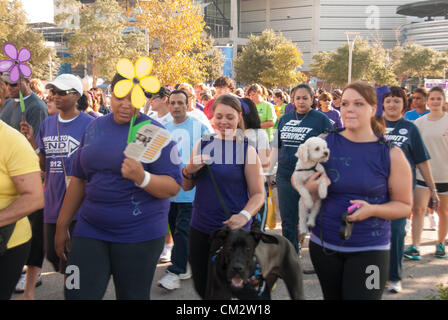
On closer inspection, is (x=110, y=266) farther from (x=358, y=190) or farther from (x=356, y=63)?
(x=356, y=63)

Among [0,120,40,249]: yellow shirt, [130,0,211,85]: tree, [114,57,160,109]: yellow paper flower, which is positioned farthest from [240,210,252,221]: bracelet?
[130,0,211,85]: tree

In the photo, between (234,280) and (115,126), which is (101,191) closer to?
(115,126)

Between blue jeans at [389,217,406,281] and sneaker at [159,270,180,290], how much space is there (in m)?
2.37

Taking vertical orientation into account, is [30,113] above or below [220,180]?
above

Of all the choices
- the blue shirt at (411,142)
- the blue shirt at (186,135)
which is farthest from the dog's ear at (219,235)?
the blue shirt at (411,142)

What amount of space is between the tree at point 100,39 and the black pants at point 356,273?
42326 mm

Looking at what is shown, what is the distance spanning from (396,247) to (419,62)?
58.6m

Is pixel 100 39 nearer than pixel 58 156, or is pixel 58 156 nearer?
pixel 58 156

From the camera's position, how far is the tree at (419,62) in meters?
56.4

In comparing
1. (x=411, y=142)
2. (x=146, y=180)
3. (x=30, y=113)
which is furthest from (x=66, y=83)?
(x=411, y=142)

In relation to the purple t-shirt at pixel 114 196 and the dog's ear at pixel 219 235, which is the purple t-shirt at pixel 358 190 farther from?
the purple t-shirt at pixel 114 196

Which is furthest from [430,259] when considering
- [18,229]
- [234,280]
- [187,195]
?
[18,229]

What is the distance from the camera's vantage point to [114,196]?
2.72 m

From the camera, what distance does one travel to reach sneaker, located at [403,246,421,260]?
593cm
